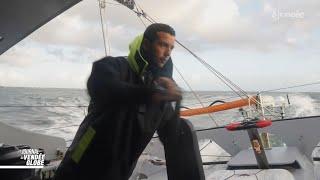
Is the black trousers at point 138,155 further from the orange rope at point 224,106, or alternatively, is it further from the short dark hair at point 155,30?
the orange rope at point 224,106

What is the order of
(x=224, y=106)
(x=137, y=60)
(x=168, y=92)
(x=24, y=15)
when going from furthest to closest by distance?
(x=224, y=106) < (x=24, y=15) < (x=137, y=60) < (x=168, y=92)

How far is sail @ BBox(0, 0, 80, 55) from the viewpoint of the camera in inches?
153

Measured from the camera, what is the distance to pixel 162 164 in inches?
180

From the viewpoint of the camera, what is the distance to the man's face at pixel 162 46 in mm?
1331

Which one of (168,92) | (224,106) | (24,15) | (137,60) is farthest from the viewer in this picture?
(224,106)

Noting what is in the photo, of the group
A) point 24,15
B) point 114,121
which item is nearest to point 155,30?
point 114,121

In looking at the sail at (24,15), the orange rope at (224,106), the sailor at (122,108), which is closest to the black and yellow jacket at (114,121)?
the sailor at (122,108)

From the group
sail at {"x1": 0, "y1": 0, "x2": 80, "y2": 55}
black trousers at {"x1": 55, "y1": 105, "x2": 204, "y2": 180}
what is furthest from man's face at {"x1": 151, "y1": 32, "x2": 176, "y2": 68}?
sail at {"x1": 0, "y1": 0, "x2": 80, "y2": 55}

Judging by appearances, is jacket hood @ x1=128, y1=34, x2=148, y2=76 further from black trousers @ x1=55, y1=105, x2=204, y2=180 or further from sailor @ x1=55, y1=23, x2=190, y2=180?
black trousers @ x1=55, y1=105, x2=204, y2=180

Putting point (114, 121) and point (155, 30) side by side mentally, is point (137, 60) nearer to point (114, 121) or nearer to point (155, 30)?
point (155, 30)

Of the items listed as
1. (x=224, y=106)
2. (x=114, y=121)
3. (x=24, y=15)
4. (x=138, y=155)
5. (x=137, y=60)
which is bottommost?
(x=138, y=155)

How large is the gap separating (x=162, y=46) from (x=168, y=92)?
0.17 metres

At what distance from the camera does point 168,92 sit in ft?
4.15

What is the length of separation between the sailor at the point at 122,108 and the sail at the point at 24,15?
2736 millimetres
